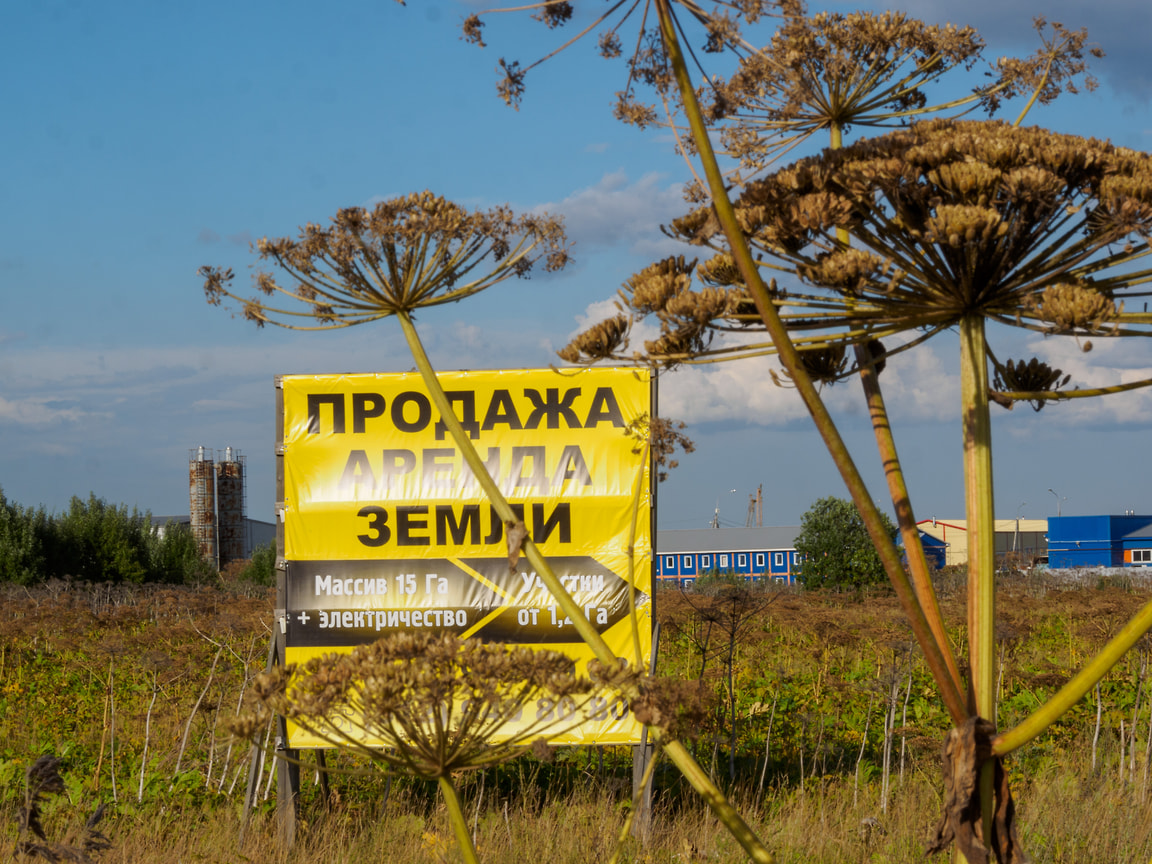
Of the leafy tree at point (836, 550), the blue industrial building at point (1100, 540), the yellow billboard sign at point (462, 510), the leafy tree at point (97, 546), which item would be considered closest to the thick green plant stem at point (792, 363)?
the yellow billboard sign at point (462, 510)

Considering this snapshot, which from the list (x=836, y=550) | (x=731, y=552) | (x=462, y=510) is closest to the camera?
(x=462, y=510)

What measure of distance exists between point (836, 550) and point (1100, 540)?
4964 centimetres

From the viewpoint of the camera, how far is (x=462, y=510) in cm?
795

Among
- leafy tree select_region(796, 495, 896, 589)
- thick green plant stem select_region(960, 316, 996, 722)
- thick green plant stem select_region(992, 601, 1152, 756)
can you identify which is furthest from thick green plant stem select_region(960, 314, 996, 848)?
leafy tree select_region(796, 495, 896, 589)

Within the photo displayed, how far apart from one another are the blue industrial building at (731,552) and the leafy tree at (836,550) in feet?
118

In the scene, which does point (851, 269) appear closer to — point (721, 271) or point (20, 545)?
point (721, 271)

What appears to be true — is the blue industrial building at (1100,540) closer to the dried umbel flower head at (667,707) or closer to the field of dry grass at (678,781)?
the field of dry grass at (678,781)

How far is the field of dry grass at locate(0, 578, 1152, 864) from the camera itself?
6.67 m

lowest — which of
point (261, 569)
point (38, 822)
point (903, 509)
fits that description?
point (261, 569)

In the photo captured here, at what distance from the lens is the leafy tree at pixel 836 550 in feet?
120

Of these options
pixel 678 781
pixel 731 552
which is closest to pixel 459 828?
pixel 678 781

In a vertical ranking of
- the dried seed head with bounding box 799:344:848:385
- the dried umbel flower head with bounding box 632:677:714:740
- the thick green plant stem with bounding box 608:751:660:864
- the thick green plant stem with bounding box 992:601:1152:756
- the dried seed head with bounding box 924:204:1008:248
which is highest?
the dried seed head with bounding box 924:204:1008:248

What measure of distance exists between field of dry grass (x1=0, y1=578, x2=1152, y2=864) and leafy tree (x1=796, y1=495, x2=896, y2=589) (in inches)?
819

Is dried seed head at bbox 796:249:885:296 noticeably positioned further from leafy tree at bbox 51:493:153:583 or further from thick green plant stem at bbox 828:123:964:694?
leafy tree at bbox 51:493:153:583
